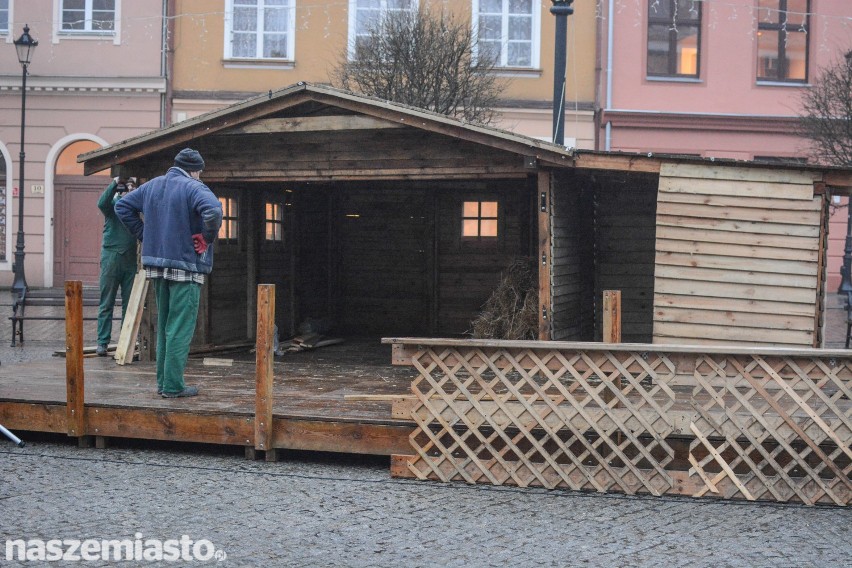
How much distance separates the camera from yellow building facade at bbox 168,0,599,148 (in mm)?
22297

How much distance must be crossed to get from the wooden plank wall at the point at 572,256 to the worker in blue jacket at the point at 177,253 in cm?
324

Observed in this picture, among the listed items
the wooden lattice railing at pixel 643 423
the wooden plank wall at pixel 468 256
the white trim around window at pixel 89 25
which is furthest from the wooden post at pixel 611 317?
the white trim around window at pixel 89 25

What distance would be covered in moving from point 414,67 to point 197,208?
33.1 ft

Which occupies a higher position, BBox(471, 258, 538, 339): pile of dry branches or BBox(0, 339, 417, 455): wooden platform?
BBox(471, 258, 538, 339): pile of dry branches

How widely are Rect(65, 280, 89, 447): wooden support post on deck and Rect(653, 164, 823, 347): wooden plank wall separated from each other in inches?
A: 187

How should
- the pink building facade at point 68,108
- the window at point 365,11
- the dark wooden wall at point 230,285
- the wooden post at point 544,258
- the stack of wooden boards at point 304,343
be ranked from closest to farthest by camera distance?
1. the wooden post at point 544,258
2. the dark wooden wall at point 230,285
3. the stack of wooden boards at point 304,343
4. the window at point 365,11
5. the pink building facade at point 68,108

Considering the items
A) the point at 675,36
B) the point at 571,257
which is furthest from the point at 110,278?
the point at 675,36

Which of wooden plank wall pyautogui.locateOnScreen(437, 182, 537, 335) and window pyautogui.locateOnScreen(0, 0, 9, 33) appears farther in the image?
window pyautogui.locateOnScreen(0, 0, 9, 33)

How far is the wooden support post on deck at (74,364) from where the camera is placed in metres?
7.92

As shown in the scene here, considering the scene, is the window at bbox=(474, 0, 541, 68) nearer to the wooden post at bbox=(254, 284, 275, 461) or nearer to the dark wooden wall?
the dark wooden wall

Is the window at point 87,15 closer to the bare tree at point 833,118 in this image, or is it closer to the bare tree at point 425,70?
the bare tree at point 425,70

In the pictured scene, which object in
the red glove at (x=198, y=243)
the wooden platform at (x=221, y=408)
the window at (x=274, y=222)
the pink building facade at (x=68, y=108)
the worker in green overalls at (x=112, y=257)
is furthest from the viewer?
the pink building facade at (x=68, y=108)

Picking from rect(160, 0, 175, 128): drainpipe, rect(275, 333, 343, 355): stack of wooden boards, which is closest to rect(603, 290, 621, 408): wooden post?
rect(275, 333, 343, 355): stack of wooden boards

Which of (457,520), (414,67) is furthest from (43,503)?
(414,67)
